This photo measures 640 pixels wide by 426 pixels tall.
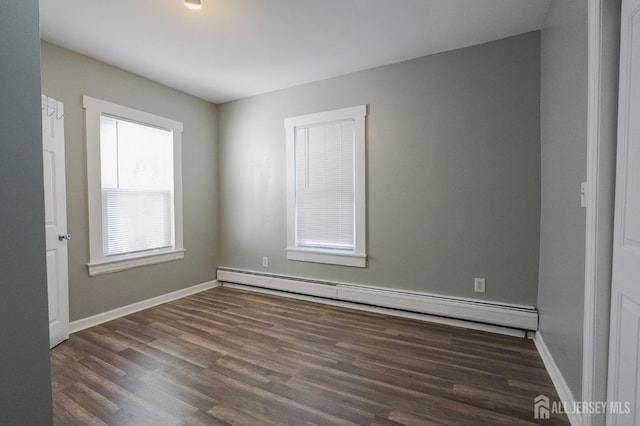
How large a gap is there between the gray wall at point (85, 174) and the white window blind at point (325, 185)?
1392 mm

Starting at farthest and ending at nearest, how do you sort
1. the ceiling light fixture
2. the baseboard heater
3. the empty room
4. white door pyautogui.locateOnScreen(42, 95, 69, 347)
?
the baseboard heater < white door pyautogui.locateOnScreen(42, 95, 69, 347) < the ceiling light fixture < the empty room

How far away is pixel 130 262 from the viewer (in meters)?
3.35

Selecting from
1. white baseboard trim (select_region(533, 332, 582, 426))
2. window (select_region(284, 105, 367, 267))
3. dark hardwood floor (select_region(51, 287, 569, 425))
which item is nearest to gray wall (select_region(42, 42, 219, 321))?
dark hardwood floor (select_region(51, 287, 569, 425))

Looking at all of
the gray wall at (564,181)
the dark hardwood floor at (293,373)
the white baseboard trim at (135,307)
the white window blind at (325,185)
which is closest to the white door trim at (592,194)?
the gray wall at (564,181)

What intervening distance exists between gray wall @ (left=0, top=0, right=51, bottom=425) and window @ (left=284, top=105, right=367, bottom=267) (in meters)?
2.77

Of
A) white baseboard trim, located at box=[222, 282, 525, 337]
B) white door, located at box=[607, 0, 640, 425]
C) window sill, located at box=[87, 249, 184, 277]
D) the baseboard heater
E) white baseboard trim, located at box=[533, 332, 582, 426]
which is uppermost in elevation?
white door, located at box=[607, 0, 640, 425]

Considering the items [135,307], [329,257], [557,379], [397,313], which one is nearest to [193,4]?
[329,257]

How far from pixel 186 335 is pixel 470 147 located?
10.3 ft

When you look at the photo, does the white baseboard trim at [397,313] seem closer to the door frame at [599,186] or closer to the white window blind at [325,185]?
the white window blind at [325,185]

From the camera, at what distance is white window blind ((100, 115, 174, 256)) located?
3.20 metres

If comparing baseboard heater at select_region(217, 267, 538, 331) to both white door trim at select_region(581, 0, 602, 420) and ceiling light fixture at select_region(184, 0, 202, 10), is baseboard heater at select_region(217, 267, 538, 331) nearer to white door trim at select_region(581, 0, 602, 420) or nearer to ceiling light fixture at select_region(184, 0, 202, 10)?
white door trim at select_region(581, 0, 602, 420)

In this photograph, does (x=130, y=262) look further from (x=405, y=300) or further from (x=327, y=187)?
(x=405, y=300)

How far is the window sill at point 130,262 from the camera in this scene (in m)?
3.06

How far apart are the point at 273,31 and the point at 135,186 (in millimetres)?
2284
